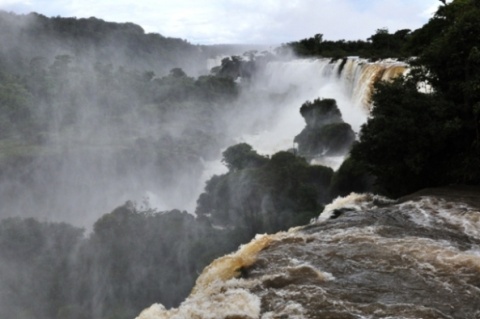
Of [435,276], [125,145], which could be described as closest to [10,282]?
[435,276]

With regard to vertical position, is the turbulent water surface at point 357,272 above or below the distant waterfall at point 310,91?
below

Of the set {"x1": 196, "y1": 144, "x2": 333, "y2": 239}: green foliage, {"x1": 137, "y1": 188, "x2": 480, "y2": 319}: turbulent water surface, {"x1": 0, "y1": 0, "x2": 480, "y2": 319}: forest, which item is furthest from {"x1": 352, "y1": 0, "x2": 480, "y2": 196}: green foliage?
{"x1": 196, "y1": 144, "x2": 333, "y2": 239}: green foliage

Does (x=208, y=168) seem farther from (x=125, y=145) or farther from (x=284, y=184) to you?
(x=284, y=184)

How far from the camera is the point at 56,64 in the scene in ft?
181

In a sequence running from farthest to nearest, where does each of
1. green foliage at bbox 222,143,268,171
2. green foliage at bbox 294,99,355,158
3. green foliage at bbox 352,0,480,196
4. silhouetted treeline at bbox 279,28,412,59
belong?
silhouetted treeline at bbox 279,28,412,59, green foliage at bbox 294,99,355,158, green foliage at bbox 222,143,268,171, green foliage at bbox 352,0,480,196

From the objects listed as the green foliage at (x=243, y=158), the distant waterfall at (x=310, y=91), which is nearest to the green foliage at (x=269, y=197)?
the green foliage at (x=243, y=158)

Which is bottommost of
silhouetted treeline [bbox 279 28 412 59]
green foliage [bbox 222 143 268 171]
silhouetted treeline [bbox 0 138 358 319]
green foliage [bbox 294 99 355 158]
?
silhouetted treeline [bbox 0 138 358 319]

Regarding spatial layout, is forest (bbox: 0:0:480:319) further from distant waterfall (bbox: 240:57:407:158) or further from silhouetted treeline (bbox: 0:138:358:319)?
distant waterfall (bbox: 240:57:407:158)

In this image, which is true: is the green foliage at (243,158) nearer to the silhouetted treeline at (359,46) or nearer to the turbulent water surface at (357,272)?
the turbulent water surface at (357,272)

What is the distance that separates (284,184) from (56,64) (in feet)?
145

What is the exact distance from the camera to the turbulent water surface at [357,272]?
7680 mm

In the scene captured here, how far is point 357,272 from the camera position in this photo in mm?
8938

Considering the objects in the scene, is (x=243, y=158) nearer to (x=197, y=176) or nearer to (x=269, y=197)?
(x=269, y=197)

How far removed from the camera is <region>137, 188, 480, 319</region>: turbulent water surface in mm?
7680
